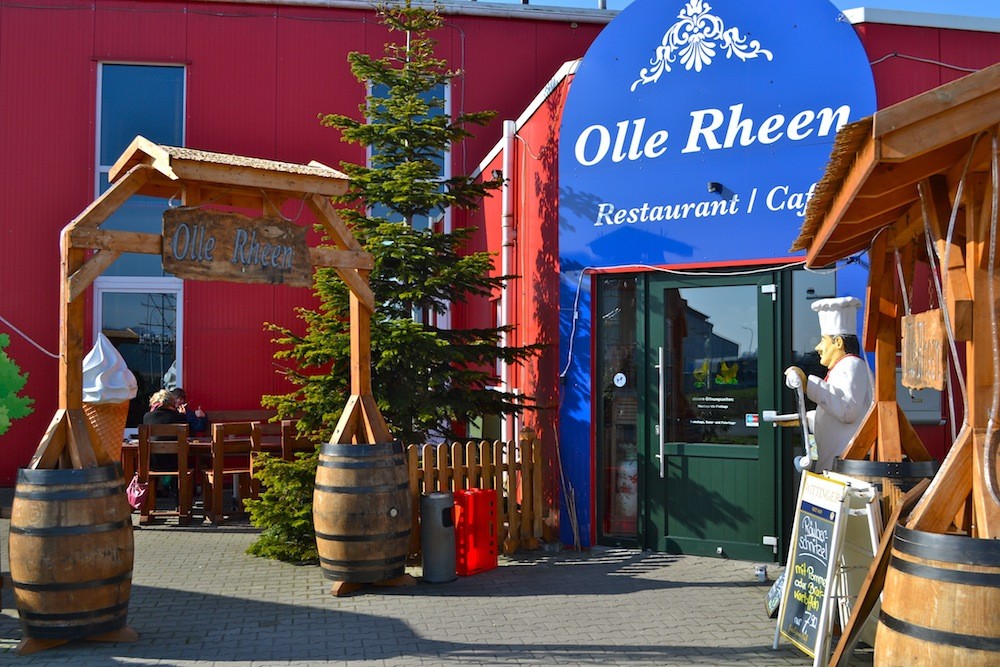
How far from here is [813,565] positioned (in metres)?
5.62

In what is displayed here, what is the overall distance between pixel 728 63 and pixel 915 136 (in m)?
4.79

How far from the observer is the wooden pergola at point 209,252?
20.0ft

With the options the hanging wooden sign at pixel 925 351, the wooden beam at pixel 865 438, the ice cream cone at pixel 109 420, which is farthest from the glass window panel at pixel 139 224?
the hanging wooden sign at pixel 925 351

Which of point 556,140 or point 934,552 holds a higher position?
point 556,140

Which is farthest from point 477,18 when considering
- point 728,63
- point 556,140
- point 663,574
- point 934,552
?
point 934,552

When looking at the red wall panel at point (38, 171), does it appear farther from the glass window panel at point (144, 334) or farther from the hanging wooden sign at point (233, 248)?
the hanging wooden sign at point (233, 248)

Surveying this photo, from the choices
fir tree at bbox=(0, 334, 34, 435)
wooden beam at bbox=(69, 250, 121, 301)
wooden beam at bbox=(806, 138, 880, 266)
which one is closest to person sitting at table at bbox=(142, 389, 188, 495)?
fir tree at bbox=(0, 334, 34, 435)

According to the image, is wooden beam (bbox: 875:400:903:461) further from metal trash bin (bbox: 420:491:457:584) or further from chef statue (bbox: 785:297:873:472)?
metal trash bin (bbox: 420:491:457:584)

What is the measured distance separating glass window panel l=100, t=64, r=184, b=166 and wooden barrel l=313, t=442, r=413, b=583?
26.7 feet

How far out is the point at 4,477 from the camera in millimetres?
12945

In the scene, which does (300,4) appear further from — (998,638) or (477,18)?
(998,638)

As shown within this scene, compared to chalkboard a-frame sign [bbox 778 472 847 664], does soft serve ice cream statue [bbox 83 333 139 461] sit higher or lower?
higher

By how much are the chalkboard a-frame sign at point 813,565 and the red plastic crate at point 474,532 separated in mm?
2854

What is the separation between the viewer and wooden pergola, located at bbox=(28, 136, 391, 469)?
6.09 meters
